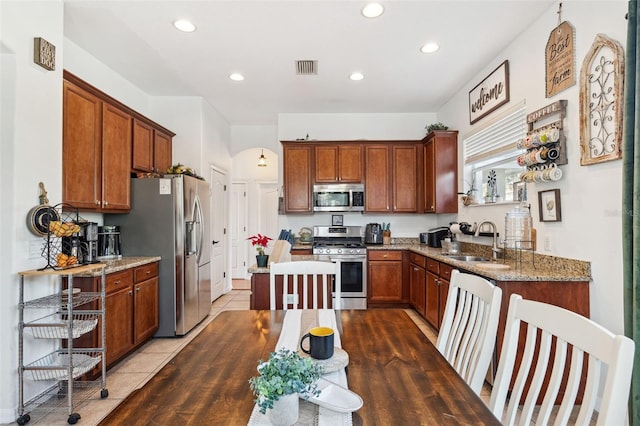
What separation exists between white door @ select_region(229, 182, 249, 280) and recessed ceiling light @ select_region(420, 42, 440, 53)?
14.8 feet

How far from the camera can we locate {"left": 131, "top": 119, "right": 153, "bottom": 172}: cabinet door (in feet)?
11.9

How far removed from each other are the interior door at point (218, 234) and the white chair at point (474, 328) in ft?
13.3

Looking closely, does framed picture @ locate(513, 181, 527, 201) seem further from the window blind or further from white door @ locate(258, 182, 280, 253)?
white door @ locate(258, 182, 280, 253)

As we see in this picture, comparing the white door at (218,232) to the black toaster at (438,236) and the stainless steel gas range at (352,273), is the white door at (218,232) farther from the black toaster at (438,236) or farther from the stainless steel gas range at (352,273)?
the black toaster at (438,236)

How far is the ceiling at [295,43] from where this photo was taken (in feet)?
8.54

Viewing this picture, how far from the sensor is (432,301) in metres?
3.69

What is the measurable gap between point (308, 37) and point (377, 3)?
0.73 meters

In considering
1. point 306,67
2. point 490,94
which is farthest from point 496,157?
point 306,67

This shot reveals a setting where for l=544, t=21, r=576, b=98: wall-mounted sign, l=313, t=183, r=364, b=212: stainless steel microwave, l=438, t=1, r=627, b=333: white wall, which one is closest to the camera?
l=438, t=1, r=627, b=333: white wall

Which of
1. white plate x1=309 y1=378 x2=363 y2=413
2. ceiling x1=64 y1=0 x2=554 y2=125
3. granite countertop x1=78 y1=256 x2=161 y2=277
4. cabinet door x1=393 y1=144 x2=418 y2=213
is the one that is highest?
ceiling x1=64 y1=0 x2=554 y2=125

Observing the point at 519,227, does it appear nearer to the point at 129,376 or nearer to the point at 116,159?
the point at 129,376

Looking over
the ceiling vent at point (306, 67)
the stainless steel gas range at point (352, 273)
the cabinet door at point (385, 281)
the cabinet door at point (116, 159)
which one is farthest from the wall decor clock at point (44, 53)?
the cabinet door at point (385, 281)

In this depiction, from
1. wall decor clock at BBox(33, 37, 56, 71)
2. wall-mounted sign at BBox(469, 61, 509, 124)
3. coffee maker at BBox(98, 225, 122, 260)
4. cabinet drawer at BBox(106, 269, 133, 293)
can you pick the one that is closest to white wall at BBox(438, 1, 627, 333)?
wall-mounted sign at BBox(469, 61, 509, 124)

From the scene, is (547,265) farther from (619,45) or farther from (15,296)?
(15,296)
